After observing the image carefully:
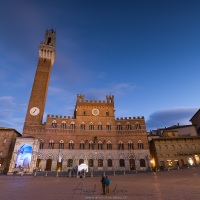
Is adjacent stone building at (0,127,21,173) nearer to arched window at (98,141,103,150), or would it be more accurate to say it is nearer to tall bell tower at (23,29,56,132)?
tall bell tower at (23,29,56,132)

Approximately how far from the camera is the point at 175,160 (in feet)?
119

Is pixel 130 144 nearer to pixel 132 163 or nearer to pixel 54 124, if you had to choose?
pixel 132 163

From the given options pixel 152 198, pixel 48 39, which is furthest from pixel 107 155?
pixel 48 39

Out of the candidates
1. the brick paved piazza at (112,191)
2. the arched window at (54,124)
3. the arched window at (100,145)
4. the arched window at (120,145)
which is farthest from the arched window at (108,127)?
the brick paved piazza at (112,191)

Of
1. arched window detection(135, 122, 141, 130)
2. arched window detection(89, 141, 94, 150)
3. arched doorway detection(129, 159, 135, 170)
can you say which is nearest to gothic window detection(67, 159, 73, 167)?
arched window detection(89, 141, 94, 150)

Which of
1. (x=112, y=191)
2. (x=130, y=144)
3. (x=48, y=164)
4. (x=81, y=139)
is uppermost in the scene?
(x=81, y=139)

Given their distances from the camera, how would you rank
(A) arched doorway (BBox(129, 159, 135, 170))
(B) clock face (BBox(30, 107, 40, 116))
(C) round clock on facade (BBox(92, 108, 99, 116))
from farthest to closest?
(C) round clock on facade (BBox(92, 108, 99, 116)), (B) clock face (BBox(30, 107, 40, 116)), (A) arched doorway (BBox(129, 159, 135, 170))

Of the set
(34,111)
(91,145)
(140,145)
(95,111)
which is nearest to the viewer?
(91,145)

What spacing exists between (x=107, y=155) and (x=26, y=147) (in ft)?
62.1

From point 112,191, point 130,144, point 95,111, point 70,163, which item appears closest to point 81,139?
point 70,163

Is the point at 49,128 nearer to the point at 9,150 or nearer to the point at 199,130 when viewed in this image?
the point at 9,150

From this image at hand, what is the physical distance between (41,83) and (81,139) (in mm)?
19529

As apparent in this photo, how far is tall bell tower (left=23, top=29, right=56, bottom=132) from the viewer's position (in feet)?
124

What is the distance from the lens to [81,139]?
38125mm
